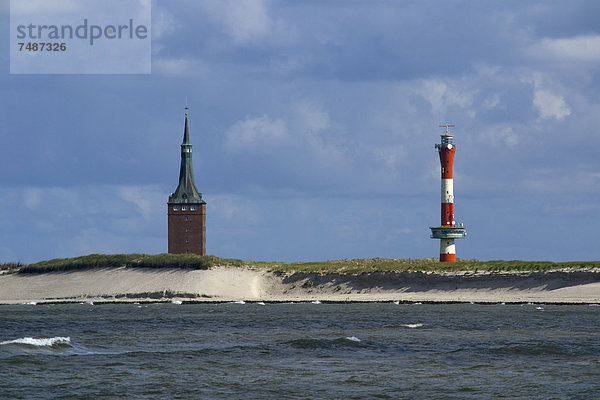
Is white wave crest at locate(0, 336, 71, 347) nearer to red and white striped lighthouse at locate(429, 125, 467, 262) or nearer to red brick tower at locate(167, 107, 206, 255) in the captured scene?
red and white striped lighthouse at locate(429, 125, 467, 262)

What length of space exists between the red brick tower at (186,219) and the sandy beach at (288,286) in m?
22.3

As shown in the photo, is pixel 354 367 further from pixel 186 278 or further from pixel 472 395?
pixel 186 278

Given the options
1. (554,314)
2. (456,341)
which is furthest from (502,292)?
(456,341)

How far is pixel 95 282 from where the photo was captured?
307ft

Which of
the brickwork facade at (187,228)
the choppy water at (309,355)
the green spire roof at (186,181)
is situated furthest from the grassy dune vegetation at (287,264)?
the green spire roof at (186,181)

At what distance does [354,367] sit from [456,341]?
33.2 feet

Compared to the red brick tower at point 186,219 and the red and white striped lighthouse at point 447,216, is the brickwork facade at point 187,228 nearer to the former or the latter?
the red brick tower at point 186,219

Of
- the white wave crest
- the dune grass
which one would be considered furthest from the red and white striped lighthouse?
the white wave crest

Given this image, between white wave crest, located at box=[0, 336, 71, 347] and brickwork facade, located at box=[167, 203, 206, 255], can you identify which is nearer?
white wave crest, located at box=[0, 336, 71, 347]

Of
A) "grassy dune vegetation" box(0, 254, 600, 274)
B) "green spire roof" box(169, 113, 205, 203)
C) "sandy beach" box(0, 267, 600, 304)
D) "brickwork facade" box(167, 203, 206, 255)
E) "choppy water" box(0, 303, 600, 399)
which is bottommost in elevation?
"choppy water" box(0, 303, 600, 399)

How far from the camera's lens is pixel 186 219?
4695 inches

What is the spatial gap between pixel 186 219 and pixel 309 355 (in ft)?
270

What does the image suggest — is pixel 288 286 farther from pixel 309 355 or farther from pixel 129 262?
pixel 309 355

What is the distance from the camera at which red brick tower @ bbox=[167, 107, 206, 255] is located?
4658 inches
